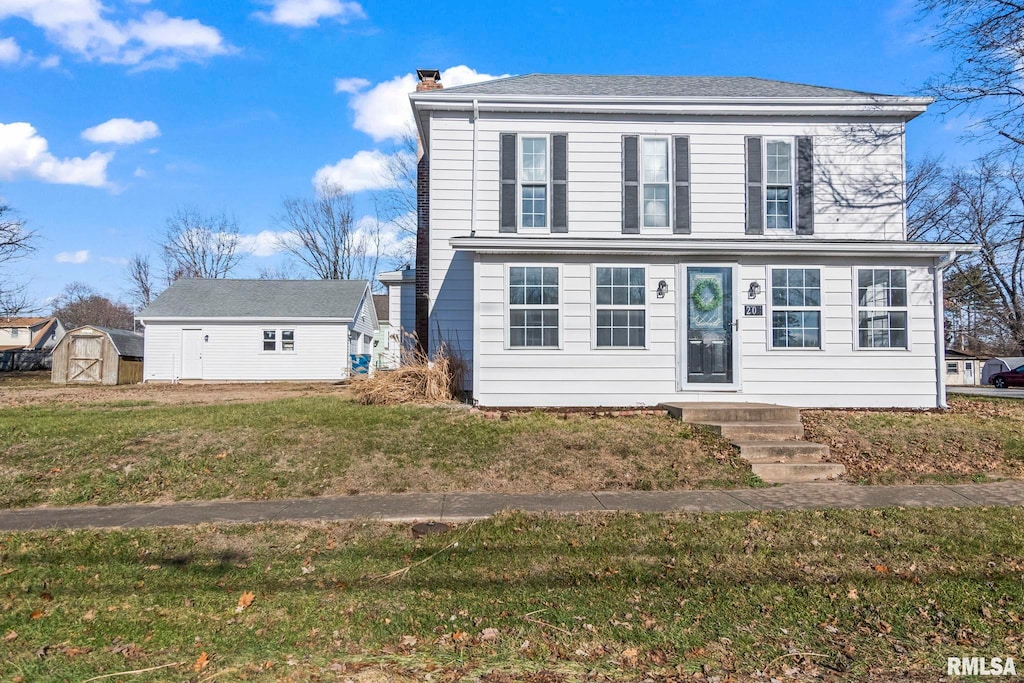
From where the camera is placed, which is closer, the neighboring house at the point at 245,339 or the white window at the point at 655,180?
the white window at the point at 655,180

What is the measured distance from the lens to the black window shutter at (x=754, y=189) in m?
13.1

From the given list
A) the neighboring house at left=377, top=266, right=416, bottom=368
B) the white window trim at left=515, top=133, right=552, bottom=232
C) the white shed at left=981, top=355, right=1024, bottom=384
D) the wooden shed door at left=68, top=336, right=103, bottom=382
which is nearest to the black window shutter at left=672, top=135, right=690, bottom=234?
the white window trim at left=515, top=133, right=552, bottom=232

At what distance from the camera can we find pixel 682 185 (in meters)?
13.2

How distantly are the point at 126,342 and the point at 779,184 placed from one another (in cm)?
2572

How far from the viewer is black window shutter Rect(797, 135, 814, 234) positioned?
43.3 ft

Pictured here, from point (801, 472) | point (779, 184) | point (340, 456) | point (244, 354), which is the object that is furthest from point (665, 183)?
point (244, 354)

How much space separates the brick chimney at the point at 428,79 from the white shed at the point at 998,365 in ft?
130

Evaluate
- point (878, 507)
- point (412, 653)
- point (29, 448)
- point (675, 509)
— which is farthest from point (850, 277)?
point (29, 448)

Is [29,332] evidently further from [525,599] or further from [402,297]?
[525,599]

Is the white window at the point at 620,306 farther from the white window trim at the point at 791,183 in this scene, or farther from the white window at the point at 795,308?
the white window trim at the point at 791,183

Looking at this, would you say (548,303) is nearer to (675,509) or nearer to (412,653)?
(675,509)

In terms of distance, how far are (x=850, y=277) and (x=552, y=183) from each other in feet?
19.8

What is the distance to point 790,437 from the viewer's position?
8.77 m

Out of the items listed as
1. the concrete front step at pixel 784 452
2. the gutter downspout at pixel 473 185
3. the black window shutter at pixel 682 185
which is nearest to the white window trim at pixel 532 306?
the gutter downspout at pixel 473 185
